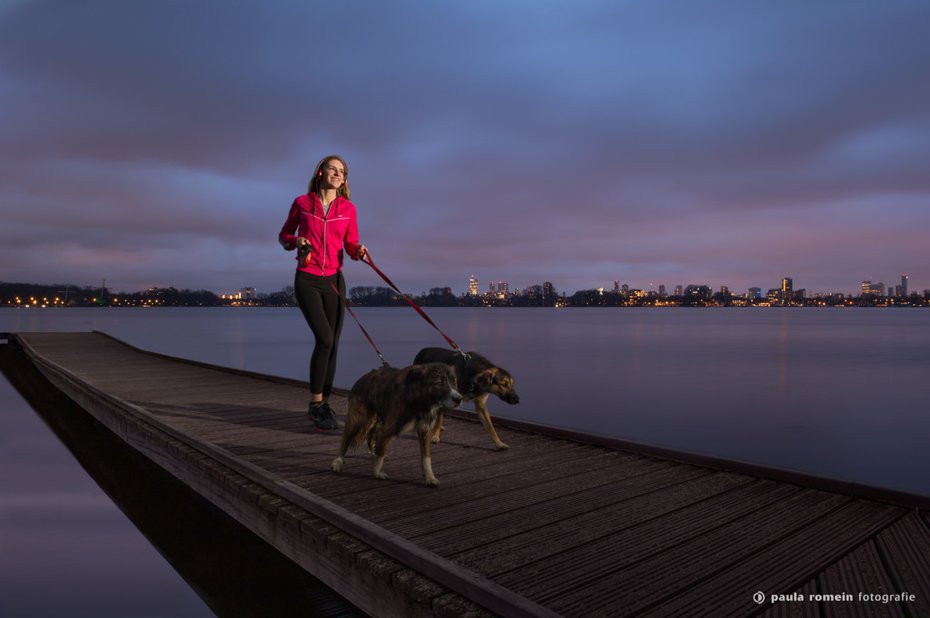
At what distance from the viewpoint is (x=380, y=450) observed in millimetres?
4332

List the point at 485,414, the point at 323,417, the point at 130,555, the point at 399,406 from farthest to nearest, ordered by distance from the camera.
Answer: the point at 130,555, the point at 323,417, the point at 485,414, the point at 399,406

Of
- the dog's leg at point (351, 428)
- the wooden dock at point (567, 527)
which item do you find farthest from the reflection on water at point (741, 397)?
the dog's leg at point (351, 428)

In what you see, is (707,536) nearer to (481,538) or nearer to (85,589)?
(481,538)

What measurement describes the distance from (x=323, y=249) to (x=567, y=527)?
149 inches

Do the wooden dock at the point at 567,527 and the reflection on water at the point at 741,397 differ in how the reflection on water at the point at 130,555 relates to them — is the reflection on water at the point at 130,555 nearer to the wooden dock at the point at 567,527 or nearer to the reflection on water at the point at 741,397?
the wooden dock at the point at 567,527

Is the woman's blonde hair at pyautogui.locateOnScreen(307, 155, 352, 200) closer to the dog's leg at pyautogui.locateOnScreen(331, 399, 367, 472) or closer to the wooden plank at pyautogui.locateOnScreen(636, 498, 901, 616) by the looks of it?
the dog's leg at pyautogui.locateOnScreen(331, 399, 367, 472)

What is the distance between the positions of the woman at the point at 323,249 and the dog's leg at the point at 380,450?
73.6 inches

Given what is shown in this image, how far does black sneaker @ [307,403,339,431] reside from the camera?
20.2 feet

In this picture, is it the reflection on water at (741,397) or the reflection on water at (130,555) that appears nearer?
the reflection on water at (130,555)

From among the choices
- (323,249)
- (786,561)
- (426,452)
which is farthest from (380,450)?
(786,561)

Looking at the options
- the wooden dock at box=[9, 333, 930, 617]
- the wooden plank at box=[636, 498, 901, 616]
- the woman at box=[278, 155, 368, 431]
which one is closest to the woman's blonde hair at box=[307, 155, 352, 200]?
the woman at box=[278, 155, 368, 431]

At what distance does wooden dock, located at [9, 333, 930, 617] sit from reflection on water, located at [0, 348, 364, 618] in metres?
1.10

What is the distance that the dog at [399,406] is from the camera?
4008 millimetres

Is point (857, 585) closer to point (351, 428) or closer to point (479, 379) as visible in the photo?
point (479, 379)
